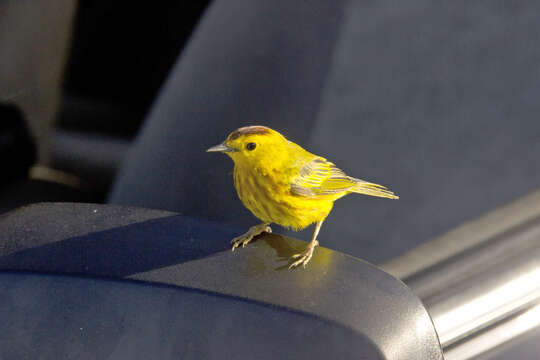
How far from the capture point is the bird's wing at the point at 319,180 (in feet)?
1.46

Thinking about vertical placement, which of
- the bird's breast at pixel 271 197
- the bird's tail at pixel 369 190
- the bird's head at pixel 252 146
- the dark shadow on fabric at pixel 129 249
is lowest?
the dark shadow on fabric at pixel 129 249

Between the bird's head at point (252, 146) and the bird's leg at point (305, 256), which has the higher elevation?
the bird's head at point (252, 146)

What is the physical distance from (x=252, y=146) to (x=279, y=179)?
30 millimetres

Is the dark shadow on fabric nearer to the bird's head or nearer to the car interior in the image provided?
the car interior

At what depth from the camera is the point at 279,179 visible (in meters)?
0.44

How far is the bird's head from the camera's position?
16.8 inches

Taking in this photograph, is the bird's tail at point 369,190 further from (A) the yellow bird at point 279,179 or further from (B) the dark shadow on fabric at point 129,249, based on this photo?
(B) the dark shadow on fabric at point 129,249

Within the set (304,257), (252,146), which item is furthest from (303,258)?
(252,146)

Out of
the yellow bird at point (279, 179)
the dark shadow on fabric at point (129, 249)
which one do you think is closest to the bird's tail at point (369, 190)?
the yellow bird at point (279, 179)

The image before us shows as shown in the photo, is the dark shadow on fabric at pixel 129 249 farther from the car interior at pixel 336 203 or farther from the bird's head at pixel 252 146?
the bird's head at pixel 252 146

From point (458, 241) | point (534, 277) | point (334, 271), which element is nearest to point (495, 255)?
point (534, 277)

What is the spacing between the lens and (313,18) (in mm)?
881

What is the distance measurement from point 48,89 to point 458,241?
88cm

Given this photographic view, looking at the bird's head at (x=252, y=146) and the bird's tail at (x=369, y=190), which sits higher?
the bird's head at (x=252, y=146)
